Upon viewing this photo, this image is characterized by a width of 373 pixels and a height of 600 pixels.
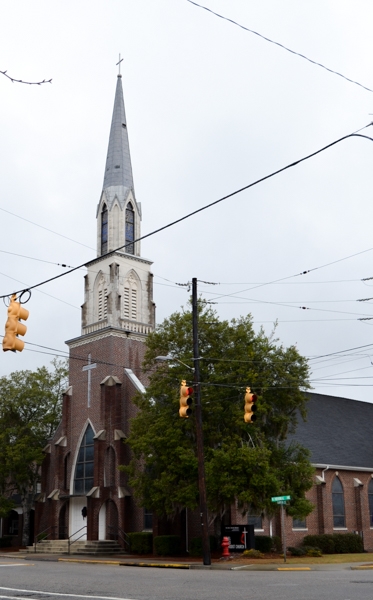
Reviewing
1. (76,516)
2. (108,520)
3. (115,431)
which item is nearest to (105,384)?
(115,431)

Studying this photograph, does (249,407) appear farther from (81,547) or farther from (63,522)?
(63,522)

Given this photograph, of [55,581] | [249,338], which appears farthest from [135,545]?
[55,581]

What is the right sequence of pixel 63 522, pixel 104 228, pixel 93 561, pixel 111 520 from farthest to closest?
pixel 104 228
pixel 63 522
pixel 111 520
pixel 93 561

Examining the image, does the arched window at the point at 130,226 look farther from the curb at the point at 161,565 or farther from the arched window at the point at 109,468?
the curb at the point at 161,565

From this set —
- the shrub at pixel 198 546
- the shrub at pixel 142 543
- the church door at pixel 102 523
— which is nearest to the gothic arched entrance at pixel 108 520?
→ the church door at pixel 102 523

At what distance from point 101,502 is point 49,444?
25.0ft

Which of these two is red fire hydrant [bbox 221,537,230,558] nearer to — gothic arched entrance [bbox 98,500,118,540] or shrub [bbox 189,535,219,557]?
shrub [bbox 189,535,219,557]

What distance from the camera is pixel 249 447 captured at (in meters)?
33.0

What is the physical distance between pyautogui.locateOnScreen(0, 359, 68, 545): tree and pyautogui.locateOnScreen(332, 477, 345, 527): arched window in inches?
764

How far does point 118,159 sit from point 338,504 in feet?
90.7

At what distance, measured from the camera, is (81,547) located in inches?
1580

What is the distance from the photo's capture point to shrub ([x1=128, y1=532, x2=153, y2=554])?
127 ft

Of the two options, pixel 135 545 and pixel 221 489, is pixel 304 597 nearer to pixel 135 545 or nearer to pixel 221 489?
pixel 221 489

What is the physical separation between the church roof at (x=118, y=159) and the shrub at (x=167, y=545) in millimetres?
22993
